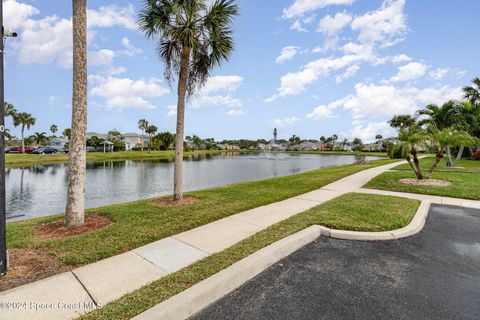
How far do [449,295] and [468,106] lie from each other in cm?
2050

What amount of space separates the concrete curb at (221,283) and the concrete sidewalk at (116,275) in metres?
0.69

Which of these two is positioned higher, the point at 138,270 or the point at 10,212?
the point at 138,270

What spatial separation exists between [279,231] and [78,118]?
16.1 ft

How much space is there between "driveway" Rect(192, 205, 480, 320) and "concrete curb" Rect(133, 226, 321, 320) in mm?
110

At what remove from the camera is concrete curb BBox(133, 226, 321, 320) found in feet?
8.37

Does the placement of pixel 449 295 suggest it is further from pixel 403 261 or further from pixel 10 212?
pixel 10 212

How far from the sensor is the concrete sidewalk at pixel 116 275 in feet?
8.69

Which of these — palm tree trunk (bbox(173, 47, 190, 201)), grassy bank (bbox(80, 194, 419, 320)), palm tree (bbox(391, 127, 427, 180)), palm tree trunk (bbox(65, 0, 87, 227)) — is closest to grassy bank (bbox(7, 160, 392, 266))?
palm tree trunk (bbox(65, 0, 87, 227))

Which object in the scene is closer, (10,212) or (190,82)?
(190,82)

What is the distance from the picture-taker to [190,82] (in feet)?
27.4

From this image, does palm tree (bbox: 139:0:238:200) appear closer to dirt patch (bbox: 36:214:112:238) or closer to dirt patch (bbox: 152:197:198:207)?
dirt patch (bbox: 152:197:198:207)

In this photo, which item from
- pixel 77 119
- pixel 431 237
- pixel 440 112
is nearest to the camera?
pixel 431 237

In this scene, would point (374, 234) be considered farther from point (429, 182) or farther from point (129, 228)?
point (429, 182)

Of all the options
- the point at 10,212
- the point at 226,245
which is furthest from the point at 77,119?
the point at 10,212
